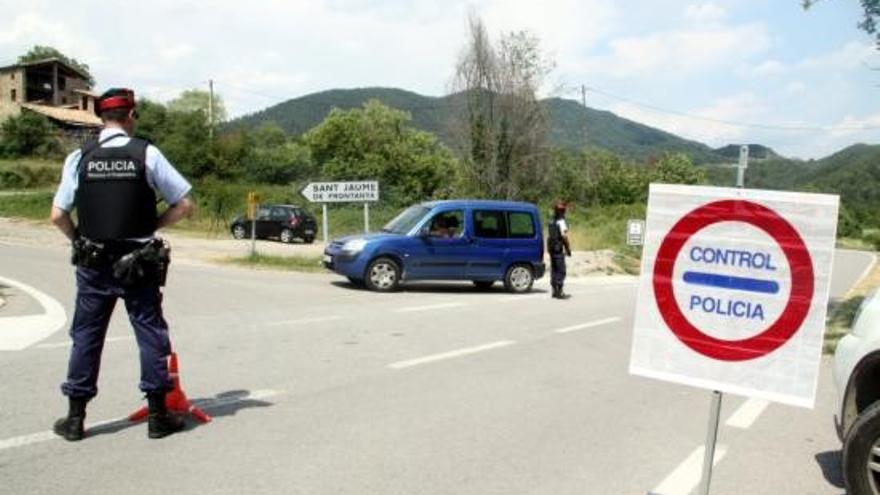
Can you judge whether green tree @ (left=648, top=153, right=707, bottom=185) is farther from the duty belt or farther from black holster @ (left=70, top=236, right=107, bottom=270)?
black holster @ (left=70, top=236, right=107, bottom=270)

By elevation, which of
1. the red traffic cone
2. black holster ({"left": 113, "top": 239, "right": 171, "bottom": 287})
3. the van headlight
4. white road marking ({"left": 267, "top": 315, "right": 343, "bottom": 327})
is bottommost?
white road marking ({"left": 267, "top": 315, "right": 343, "bottom": 327})

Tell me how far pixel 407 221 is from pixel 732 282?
13.1 m

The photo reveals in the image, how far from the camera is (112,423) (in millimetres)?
5633

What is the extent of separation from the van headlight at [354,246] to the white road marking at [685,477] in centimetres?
1059

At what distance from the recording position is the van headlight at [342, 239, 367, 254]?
51.5 ft

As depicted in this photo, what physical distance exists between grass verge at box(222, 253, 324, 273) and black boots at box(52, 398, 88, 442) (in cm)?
1386

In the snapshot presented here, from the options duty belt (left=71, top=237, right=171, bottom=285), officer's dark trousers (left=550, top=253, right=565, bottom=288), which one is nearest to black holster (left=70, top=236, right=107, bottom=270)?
duty belt (left=71, top=237, right=171, bottom=285)

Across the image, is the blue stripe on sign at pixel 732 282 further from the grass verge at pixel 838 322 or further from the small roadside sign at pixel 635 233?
the small roadside sign at pixel 635 233

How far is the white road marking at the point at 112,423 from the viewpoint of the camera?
201 inches

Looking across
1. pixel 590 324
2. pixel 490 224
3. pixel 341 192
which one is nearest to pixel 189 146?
pixel 341 192

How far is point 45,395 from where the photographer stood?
6.29 meters

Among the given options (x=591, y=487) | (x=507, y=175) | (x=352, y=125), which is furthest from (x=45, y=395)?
(x=352, y=125)

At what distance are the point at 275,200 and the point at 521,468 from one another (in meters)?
43.9

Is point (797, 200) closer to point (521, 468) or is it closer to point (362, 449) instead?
point (521, 468)
